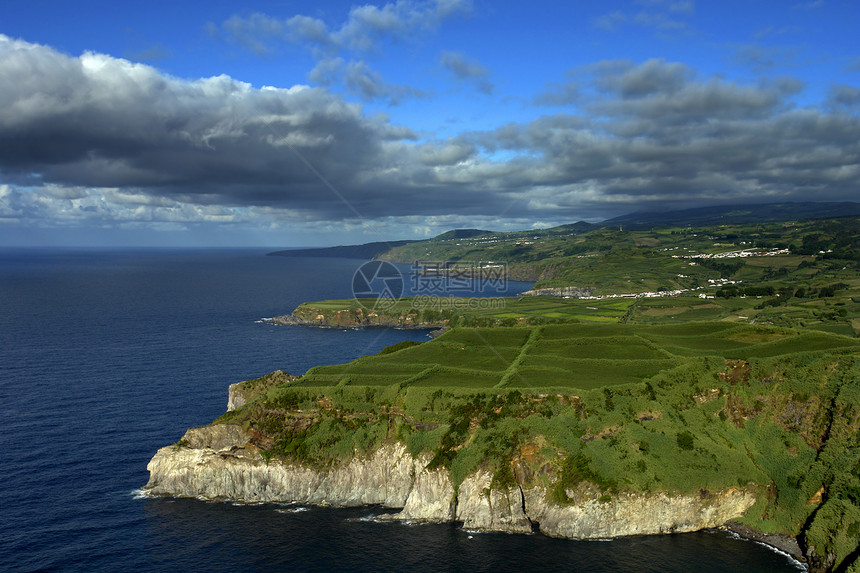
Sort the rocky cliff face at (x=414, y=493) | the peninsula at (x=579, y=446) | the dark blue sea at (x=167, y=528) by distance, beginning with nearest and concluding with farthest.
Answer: the dark blue sea at (x=167, y=528), the rocky cliff face at (x=414, y=493), the peninsula at (x=579, y=446)

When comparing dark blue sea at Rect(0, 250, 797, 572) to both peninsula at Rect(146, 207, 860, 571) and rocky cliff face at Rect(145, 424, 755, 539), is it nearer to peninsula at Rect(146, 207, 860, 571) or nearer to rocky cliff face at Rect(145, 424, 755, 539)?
rocky cliff face at Rect(145, 424, 755, 539)

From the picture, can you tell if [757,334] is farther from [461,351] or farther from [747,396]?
[461,351]

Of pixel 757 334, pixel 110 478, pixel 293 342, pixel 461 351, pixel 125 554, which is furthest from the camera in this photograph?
pixel 293 342

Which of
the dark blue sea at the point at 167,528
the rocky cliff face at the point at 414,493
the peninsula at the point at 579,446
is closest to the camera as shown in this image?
the dark blue sea at the point at 167,528

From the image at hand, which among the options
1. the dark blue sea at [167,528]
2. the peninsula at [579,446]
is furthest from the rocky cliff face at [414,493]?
the dark blue sea at [167,528]

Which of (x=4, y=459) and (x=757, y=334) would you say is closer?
(x=4, y=459)

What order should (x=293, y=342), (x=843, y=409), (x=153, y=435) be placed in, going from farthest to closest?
1. (x=293, y=342)
2. (x=153, y=435)
3. (x=843, y=409)

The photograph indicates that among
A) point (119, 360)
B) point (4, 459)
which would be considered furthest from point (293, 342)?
point (4, 459)

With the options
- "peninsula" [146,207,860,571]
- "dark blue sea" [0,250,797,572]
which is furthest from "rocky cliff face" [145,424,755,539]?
"dark blue sea" [0,250,797,572]

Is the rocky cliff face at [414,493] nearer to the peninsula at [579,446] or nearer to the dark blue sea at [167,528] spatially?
the peninsula at [579,446]
